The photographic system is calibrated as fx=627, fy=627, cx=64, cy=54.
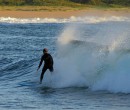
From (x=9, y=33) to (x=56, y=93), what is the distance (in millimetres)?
30762

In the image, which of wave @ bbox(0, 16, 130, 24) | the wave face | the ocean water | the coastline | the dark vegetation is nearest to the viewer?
the ocean water

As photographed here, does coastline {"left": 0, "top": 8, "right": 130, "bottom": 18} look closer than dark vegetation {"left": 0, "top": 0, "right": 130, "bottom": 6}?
Yes

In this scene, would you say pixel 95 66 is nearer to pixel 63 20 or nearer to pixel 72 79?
pixel 72 79

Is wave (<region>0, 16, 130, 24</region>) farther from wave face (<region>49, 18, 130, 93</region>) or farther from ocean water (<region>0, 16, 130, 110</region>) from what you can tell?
wave face (<region>49, 18, 130, 93</region>)

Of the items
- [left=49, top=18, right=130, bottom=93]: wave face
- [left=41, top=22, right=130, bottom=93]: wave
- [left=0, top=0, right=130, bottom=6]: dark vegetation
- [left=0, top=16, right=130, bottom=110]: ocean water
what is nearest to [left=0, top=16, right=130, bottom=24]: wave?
[left=0, top=0, right=130, bottom=6]: dark vegetation

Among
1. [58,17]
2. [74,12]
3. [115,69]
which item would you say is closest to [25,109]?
[115,69]

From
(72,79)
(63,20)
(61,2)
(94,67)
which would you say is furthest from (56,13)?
(72,79)

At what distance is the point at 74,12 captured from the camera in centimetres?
8769

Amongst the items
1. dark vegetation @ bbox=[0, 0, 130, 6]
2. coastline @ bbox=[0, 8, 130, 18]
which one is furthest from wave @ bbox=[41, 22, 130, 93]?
dark vegetation @ bbox=[0, 0, 130, 6]

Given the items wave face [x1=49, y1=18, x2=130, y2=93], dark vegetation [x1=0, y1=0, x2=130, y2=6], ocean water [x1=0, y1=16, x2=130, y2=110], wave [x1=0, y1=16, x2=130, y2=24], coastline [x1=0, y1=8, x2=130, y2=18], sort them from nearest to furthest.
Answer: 1. ocean water [x1=0, y1=16, x2=130, y2=110]
2. wave face [x1=49, y1=18, x2=130, y2=93]
3. wave [x1=0, y1=16, x2=130, y2=24]
4. coastline [x1=0, y1=8, x2=130, y2=18]
5. dark vegetation [x1=0, y1=0, x2=130, y2=6]

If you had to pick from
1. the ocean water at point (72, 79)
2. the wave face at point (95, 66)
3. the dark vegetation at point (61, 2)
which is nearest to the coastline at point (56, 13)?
the dark vegetation at point (61, 2)

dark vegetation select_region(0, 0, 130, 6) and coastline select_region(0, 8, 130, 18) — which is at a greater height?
dark vegetation select_region(0, 0, 130, 6)

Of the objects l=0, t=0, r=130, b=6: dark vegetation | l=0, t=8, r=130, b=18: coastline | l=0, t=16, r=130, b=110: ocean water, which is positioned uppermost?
l=0, t=16, r=130, b=110: ocean water

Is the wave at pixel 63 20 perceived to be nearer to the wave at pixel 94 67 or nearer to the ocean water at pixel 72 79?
the ocean water at pixel 72 79
